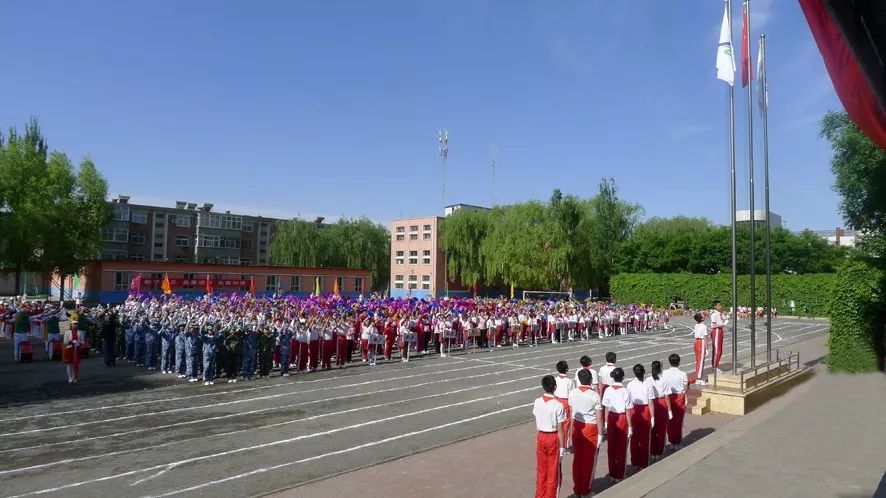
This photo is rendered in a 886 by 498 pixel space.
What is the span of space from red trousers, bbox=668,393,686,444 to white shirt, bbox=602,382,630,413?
187 cm

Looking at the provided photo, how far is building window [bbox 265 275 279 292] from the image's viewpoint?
5372cm

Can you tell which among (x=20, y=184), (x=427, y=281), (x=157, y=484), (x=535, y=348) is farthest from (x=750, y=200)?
(x=427, y=281)

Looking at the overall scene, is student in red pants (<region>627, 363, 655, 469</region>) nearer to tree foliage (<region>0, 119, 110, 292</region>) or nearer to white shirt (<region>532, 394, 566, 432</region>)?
white shirt (<region>532, 394, 566, 432</region>)

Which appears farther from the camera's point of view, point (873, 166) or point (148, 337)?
point (873, 166)

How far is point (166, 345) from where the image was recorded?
58.3ft

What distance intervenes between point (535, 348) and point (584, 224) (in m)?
35.5

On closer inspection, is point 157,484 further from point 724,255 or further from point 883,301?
point 724,255

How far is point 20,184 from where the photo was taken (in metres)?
45.6

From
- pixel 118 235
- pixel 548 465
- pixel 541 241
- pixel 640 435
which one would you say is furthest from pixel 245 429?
pixel 118 235

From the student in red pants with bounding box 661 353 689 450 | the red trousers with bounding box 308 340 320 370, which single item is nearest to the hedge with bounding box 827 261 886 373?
the student in red pants with bounding box 661 353 689 450

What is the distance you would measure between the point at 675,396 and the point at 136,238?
79035 millimetres

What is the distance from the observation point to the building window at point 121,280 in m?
46.3

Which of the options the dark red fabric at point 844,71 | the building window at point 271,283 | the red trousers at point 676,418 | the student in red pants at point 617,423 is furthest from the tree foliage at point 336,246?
the dark red fabric at point 844,71

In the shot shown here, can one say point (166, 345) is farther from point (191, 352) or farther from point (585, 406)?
point (585, 406)
